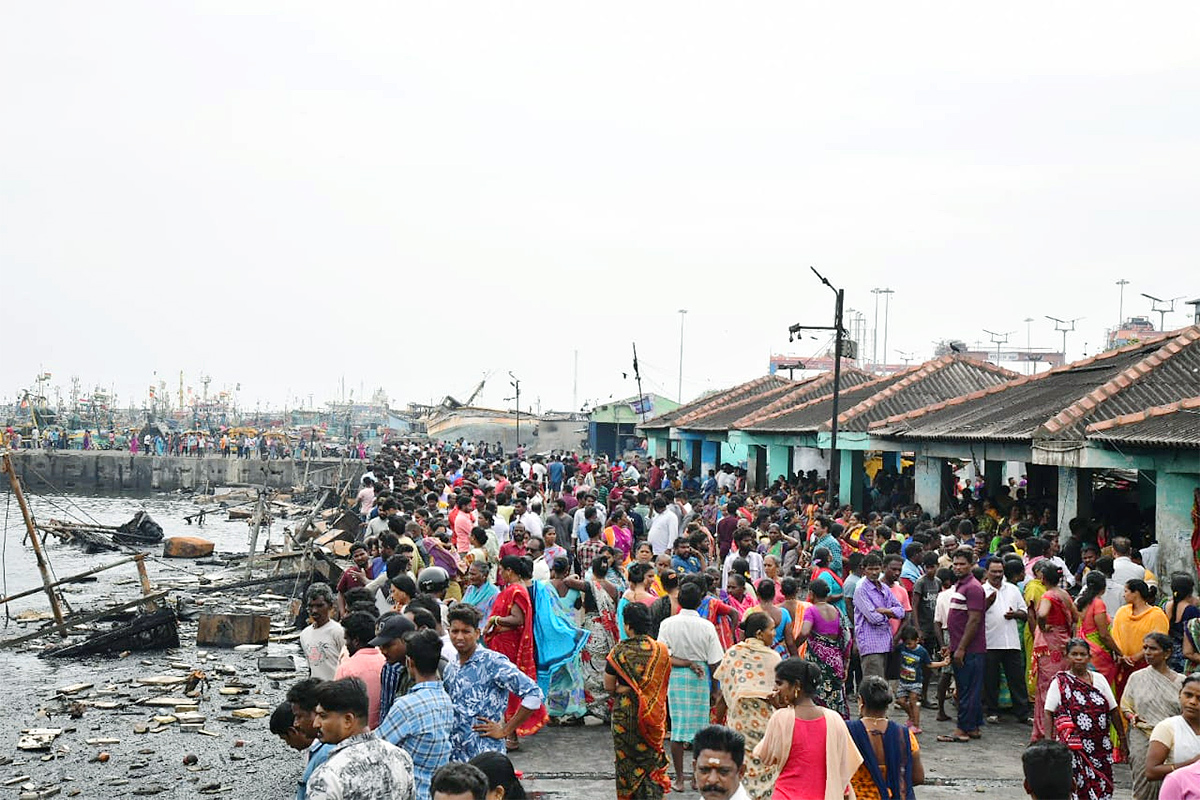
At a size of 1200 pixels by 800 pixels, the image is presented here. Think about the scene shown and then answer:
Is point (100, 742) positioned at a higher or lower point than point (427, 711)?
lower

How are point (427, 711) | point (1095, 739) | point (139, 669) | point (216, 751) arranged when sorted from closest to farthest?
point (427, 711) → point (1095, 739) → point (216, 751) → point (139, 669)

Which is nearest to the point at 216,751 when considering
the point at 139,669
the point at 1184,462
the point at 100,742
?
the point at 100,742

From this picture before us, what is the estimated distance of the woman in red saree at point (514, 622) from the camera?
932 cm

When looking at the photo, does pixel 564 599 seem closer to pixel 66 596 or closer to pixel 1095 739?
pixel 1095 739

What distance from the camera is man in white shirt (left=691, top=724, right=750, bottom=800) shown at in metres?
4.57

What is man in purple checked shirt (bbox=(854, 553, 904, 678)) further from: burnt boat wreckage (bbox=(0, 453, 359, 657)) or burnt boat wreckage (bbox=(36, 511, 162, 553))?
burnt boat wreckage (bbox=(36, 511, 162, 553))

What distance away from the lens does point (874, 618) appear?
9992 mm

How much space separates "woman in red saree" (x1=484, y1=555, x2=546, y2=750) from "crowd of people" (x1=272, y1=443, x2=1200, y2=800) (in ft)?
0.07

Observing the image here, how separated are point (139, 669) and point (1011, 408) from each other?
13430 mm

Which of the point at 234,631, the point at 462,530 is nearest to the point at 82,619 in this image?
the point at 234,631

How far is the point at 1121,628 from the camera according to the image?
347 inches

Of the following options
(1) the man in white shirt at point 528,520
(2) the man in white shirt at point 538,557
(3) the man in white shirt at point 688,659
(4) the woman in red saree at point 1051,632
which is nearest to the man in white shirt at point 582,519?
(1) the man in white shirt at point 528,520

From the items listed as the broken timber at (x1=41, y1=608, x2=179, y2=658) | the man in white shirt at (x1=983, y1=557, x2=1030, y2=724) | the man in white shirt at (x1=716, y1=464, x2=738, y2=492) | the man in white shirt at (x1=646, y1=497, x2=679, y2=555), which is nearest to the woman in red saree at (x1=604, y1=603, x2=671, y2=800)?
the man in white shirt at (x1=983, y1=557, x2=1030, y2=724)

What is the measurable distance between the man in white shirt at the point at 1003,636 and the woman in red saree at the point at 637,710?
3954 millimetres
